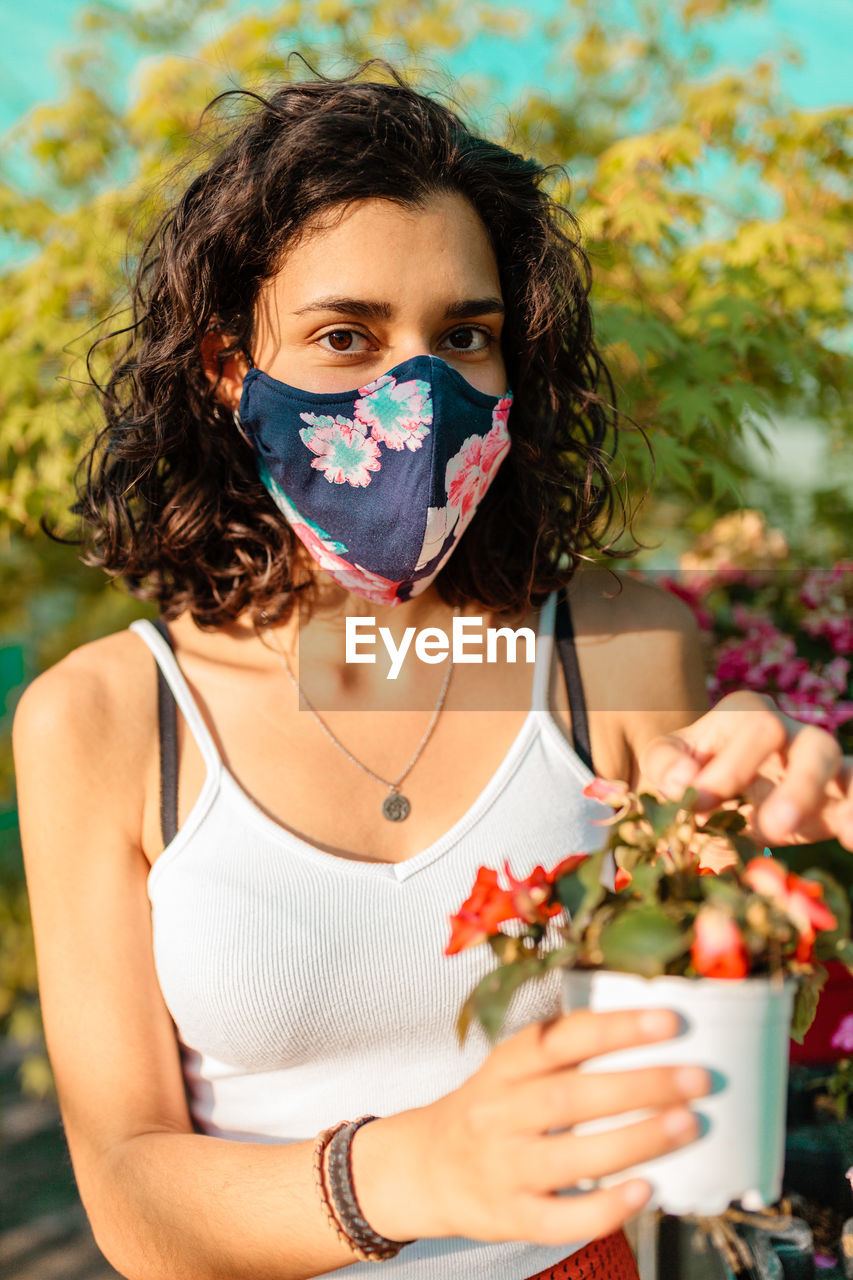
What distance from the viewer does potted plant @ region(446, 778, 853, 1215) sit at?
749 millimetres

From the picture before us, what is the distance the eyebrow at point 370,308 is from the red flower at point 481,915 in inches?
33.7

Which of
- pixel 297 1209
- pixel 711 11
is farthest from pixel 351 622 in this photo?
pixel 711 11

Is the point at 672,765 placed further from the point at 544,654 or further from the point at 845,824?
the point at 544,654

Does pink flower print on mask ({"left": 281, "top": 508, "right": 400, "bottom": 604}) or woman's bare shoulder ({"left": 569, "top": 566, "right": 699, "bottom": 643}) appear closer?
pink flower print on mask ({"left": 281, "top": 508, "right": 400, "bottom": 604})

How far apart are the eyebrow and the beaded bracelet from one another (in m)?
1.03

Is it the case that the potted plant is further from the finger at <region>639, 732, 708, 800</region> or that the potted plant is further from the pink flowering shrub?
the pink flowering shrub

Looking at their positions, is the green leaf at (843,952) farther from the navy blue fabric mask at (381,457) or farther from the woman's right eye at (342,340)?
the woman's right eye at (342,340)

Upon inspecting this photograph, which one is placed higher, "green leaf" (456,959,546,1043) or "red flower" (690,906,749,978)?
"red flower" (690,906,749,978)

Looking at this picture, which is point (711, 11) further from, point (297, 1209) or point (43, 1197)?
point (43, 1197)

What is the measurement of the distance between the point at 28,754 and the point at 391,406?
764mm

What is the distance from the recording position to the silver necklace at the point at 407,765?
1.57 meters

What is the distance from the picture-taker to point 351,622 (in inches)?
69.9

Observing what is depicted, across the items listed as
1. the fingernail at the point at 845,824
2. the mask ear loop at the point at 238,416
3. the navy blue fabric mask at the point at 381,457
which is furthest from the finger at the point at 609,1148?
the mask ear loop at the point at 238,416

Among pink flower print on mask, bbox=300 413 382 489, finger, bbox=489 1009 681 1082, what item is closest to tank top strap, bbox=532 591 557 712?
pink flower print on mask, bbox=300 413 382 489
